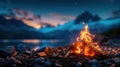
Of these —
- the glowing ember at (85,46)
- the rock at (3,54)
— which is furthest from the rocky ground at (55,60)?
the glowing ember at (85,46)

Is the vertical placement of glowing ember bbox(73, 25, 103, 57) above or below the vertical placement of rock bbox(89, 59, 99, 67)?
above

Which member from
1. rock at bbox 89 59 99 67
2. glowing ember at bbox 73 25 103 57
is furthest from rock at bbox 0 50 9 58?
rock at bbox 89 59 99 67

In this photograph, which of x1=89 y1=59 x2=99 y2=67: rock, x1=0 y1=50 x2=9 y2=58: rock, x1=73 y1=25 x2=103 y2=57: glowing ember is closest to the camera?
x1=89 y1=59 x2=99 y2=67: rock

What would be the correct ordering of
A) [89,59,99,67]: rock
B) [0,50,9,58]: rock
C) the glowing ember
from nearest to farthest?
[89,59,99,67]: rock
the glowing ember
[0,50,9,58]: rock

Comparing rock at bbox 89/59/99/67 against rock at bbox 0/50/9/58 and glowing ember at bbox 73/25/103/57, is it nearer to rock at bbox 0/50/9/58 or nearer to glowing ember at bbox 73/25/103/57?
glowing ember at bbox 73/25/103/57

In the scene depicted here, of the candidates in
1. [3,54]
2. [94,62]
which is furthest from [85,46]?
[3,54]

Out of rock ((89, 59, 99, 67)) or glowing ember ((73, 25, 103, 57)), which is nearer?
rock ((89, 59, 99, 67))

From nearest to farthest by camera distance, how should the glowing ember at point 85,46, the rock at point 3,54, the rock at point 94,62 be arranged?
the rock at point 94,62 < the glowing ember at point 85,46 < the rock at point 3,54

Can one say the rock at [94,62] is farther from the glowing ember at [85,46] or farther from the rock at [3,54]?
the rock at [3,54]

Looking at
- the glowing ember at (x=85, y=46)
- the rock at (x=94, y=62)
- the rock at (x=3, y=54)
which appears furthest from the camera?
the rock at (x=3, y=54)

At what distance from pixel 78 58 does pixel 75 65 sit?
2.00 metres

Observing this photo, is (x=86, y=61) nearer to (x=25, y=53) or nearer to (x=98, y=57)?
(x=98, y=57)

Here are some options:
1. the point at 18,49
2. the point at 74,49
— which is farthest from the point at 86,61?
the point at 18,49

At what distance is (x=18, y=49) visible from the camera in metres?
25.8
